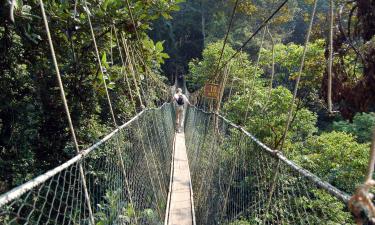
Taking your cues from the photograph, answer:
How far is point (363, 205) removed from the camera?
0.53m

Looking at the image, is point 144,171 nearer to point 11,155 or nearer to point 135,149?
point 135,149

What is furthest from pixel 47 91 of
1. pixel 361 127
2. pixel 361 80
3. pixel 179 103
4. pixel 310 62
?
pixel 361 127

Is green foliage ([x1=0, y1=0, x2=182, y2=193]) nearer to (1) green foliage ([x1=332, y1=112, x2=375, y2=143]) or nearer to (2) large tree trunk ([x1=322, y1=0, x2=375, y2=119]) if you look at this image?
(2) large tree trunk ([x1=322, y1=0, x2=375, y2=119])

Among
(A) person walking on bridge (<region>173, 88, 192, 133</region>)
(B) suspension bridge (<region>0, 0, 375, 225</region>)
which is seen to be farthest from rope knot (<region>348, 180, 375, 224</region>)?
(A) person walking on bridge (<region>173, 88, 192, 133</region>)

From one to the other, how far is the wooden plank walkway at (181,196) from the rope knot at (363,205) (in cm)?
243

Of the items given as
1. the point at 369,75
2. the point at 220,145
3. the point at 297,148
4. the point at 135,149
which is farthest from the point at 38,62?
the point at 297,148

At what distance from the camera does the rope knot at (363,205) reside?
1.73 feet

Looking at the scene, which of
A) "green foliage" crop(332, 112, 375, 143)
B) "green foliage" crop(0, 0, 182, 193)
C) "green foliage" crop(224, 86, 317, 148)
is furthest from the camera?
"green foliage" crop(332, 112, 375, 143)

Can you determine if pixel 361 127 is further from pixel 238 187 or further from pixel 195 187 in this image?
pixel 238 187

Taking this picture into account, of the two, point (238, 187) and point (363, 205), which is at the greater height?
point (363, 205)

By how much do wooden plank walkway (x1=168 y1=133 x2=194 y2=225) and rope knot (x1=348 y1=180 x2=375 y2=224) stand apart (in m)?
2.43

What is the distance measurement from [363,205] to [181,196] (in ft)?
10.0

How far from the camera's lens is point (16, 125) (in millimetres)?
3193

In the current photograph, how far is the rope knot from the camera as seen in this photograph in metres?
0.53
